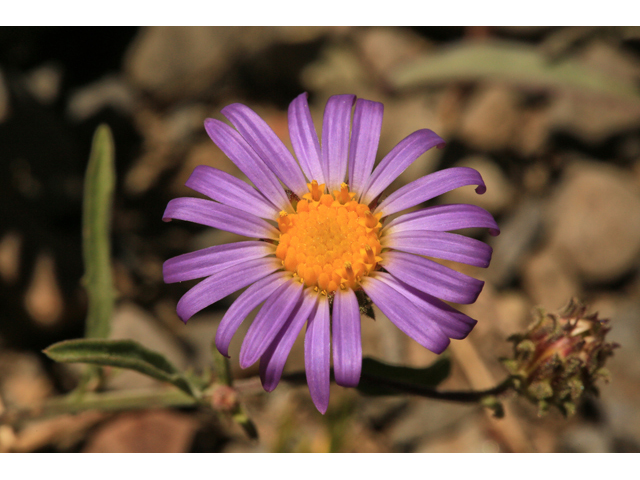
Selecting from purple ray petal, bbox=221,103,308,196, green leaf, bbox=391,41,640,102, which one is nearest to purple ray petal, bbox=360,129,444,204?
purple ray petal, bbox=221,103,308,196

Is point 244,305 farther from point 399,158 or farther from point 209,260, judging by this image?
point 399,158

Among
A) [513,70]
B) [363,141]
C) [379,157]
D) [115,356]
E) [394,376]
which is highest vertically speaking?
[513,70]

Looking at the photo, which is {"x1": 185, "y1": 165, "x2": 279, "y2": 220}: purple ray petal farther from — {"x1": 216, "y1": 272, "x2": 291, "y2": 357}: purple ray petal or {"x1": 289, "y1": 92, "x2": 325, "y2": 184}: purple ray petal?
{"x1": 216, "y1": 272, "x2": 291, "y2": 357}: purple ray petal

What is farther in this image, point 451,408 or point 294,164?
point 451,408

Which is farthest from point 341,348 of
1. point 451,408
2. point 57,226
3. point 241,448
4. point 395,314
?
point 57,226

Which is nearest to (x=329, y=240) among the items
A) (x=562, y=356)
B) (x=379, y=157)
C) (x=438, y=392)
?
(x=438, y=392)

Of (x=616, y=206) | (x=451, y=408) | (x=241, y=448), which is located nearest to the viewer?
(x=241, y=448)

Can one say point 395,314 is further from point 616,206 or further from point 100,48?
point 100,48
